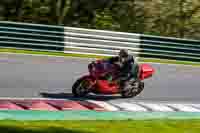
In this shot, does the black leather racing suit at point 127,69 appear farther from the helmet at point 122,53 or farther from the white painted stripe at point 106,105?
the white painted stripe at point 106,105

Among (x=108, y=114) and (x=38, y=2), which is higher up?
(x=38, y=2)

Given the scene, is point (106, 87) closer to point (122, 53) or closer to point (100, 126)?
point (122, 53)

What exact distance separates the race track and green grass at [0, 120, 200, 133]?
319 centimetres

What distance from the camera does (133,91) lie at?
14.3 meters

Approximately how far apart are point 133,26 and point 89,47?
5725mm

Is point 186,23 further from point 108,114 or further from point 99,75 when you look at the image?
point 108,114

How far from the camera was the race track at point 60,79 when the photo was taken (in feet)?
45.7

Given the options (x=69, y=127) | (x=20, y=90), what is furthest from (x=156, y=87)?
(x=69, y=127)

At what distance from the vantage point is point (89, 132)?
9.41 metres

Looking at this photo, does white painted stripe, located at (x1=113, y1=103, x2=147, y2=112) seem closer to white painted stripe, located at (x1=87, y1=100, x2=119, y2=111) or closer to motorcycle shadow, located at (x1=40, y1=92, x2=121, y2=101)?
white painted stripe, located at (x1=87, y1=100, x2=119, y2=111)

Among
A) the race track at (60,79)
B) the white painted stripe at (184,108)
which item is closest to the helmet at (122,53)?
the race track at (60,79)

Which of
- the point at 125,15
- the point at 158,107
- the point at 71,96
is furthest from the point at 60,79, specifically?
the point at 125,15

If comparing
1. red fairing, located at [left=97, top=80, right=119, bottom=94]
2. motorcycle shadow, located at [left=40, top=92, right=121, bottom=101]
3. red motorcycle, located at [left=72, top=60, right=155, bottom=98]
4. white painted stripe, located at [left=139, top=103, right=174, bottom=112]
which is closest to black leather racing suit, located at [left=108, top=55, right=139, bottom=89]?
red motorcycle, located at [left=72, top=60, right=155, bottom=98]

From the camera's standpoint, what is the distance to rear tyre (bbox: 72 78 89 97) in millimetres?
13439
